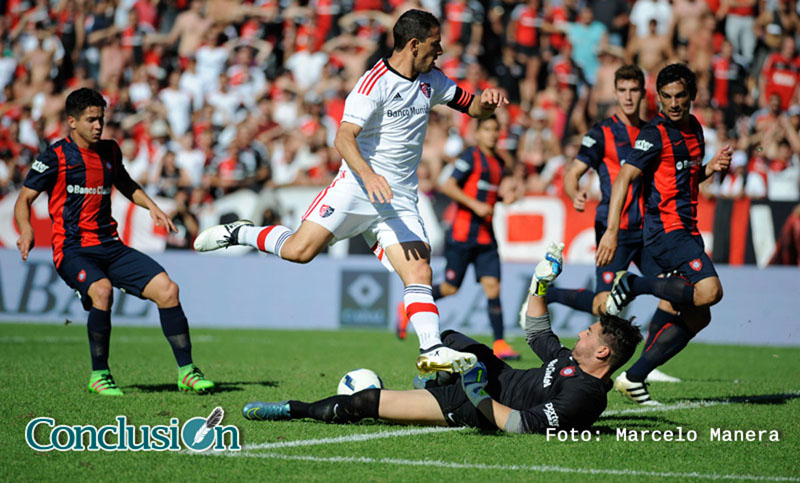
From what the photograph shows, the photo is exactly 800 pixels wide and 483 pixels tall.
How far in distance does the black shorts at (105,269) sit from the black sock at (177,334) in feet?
1.04

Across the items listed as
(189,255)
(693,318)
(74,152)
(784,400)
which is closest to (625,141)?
(693,318)

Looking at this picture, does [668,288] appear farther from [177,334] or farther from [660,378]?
[177,334]

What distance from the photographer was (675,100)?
763 cm

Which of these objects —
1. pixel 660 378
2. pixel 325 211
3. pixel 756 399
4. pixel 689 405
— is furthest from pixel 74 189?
pixel 756 399

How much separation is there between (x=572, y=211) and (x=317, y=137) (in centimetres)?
519

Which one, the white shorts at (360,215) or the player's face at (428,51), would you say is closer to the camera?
the player's face at (428,51)

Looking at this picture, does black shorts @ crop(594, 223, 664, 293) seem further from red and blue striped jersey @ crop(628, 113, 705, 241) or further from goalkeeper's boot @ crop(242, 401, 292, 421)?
goalkeeper's boot @ crop(242, 401, 292, 421)

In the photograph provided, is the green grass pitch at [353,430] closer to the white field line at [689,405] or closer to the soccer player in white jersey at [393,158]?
the white field line at [689,405]

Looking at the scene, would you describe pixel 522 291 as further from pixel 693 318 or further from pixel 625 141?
pixel 693 318

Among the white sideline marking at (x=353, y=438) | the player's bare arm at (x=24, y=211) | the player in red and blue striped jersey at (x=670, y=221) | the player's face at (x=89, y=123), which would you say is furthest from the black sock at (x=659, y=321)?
the player's bare arm at (x=24, y=211)

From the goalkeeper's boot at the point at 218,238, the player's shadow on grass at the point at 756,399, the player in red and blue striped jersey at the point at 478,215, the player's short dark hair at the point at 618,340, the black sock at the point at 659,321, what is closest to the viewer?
the player's short dark hair at the point at 618,340

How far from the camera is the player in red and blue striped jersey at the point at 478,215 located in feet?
38.4

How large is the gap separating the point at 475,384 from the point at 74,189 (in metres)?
4.17

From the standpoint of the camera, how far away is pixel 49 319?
1588 cm
